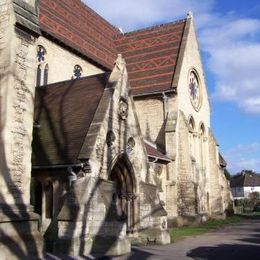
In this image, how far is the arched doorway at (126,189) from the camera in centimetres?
1644

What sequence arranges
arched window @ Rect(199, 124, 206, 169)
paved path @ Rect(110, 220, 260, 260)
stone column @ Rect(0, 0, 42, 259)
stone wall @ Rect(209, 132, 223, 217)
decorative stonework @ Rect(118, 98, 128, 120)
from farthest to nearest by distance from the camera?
stone wall @ Rect(209, 132, 223, 217), arched window @ Rect(199, 124, 206, 169), decorative stonework @ Rect(118, 98, 128, 120), paved path @ Rect(110, 220, 260, 260), stone column @ Rect(0, 0, 42, 259)

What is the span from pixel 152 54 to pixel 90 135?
17.1 m

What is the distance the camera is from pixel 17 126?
11445mm

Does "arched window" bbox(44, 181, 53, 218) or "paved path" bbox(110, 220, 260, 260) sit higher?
"arched window" bbox(44, 181, 53, 218)

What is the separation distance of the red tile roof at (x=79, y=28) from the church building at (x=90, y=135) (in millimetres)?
106

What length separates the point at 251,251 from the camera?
47.5 feet

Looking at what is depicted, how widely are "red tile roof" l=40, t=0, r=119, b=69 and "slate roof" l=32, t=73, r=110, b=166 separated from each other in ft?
18.8

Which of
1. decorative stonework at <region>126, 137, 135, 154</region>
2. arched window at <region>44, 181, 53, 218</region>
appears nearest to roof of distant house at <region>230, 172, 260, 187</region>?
decorative stonework at <region>126, 137, 135, 154</region>

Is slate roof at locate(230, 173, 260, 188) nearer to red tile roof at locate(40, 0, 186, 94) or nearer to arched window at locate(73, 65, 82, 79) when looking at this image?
red tile roof at locate(40, 0, 186, 94)

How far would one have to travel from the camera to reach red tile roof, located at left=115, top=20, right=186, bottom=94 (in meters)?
27.5

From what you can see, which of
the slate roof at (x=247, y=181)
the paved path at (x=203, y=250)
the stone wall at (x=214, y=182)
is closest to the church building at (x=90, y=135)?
the stone wall at (x=214, y=182)

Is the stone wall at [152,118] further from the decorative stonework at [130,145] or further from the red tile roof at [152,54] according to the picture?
the decorative stonework at [130,145]

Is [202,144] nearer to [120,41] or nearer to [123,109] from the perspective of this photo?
[120,41]

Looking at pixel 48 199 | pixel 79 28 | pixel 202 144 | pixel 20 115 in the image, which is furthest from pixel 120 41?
pixel 20 115
